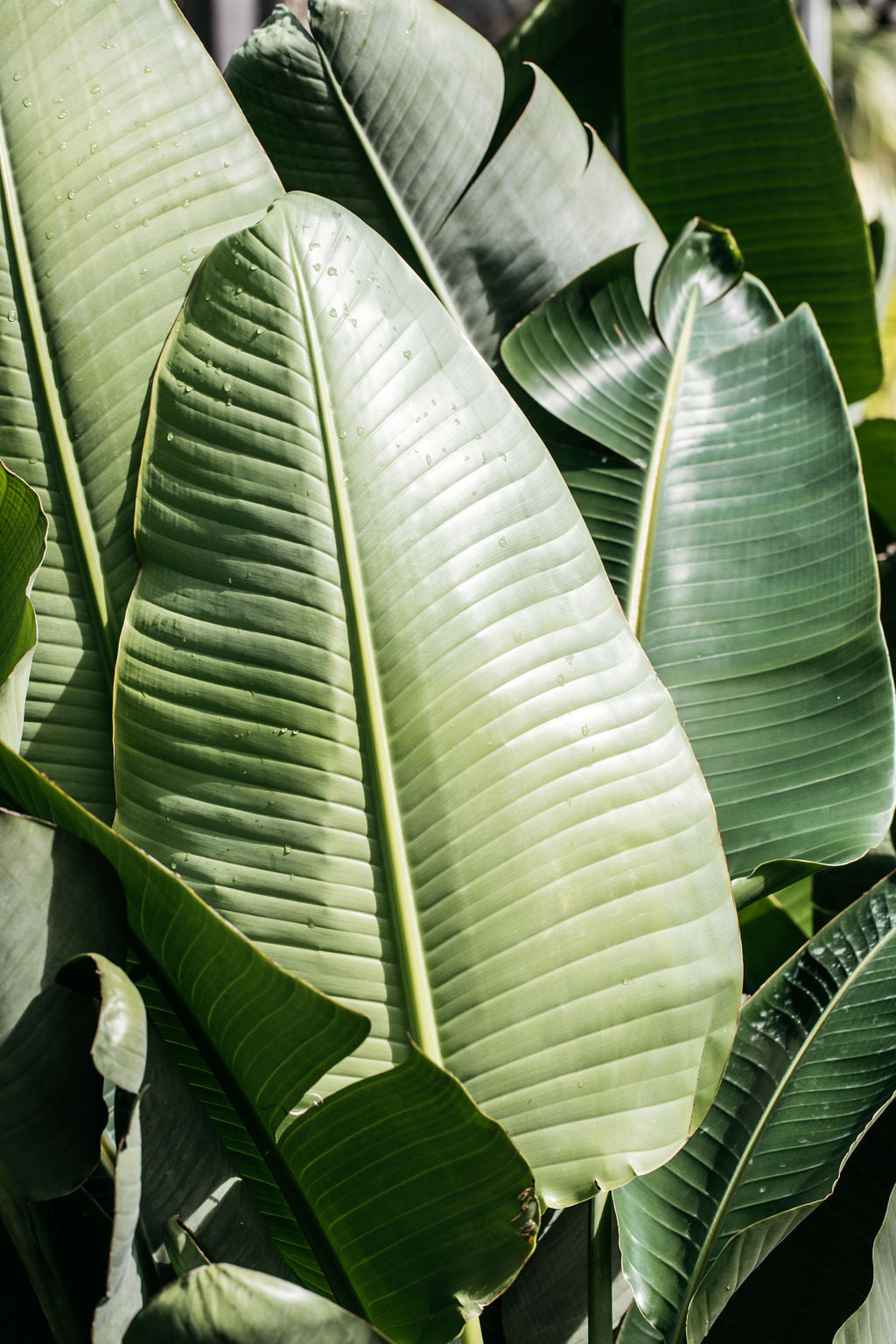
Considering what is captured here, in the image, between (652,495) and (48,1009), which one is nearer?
(48,1009)

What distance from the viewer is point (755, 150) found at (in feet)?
3.14

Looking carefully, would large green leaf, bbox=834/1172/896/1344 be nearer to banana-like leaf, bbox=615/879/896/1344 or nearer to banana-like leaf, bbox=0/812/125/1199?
banana-like leaf, bbox=615/879/896/1344

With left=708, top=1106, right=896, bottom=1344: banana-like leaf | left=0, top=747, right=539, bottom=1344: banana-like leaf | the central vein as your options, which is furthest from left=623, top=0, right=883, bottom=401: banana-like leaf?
left=0, top=747, right=539, bottom=1344: banana-like leaf

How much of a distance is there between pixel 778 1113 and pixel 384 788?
1.26ft

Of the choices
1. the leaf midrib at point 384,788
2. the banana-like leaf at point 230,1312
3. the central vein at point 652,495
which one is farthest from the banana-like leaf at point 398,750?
the central vein at point 652,495

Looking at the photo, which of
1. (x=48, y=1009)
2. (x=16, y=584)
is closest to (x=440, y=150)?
(x=16, y=584)

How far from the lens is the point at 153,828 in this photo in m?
0.50

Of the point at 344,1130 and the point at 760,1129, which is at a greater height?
the point at 344,1130

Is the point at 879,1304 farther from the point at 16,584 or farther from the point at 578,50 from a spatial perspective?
the point at 578,50

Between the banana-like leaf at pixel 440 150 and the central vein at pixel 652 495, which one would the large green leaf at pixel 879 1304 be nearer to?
the central vein at pixel 652 495

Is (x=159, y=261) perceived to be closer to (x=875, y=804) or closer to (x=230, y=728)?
(x=230, y=728)

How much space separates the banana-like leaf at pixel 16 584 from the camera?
A: 46cm

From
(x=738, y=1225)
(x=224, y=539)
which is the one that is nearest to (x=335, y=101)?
(x=224, y=539)

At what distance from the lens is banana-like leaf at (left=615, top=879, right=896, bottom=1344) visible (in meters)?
0.63
